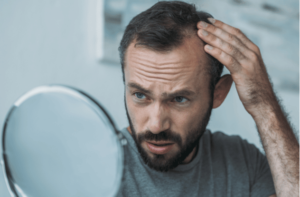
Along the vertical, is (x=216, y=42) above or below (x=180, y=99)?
above

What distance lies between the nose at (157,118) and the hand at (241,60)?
10.2 inches

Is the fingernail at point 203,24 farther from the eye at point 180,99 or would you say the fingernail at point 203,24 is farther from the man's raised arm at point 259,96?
the eye at point 180,99

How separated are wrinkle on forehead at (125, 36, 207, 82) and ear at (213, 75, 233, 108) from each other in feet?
0.63

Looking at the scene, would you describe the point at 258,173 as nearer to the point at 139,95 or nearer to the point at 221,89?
the point at 221,89

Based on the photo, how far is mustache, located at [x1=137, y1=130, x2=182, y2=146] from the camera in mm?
822

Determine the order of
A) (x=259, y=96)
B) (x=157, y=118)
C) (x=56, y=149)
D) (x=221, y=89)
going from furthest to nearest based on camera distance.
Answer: (x=221, y=89) → (x=259, y=96) → (x=157, y=118) → (x=56, y=149)

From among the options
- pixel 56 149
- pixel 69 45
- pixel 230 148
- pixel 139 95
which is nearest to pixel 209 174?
pixel 230 148

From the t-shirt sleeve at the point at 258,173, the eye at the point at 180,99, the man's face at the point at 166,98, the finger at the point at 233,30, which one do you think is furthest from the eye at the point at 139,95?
the t-shirt sleeve at the point at 258,173

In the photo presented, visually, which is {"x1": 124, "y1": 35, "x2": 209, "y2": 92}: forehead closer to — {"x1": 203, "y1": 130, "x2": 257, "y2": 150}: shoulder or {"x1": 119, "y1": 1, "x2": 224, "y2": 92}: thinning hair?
{"x1": 119, "y1": 1, "x2": 224, "y2": 92}: thinning hair

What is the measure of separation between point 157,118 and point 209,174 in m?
0.37

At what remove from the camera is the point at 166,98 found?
803 mm

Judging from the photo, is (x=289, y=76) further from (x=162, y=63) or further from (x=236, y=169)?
(x=162, y=63)

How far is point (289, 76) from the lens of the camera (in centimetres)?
185

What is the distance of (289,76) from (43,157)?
1.86 metres
